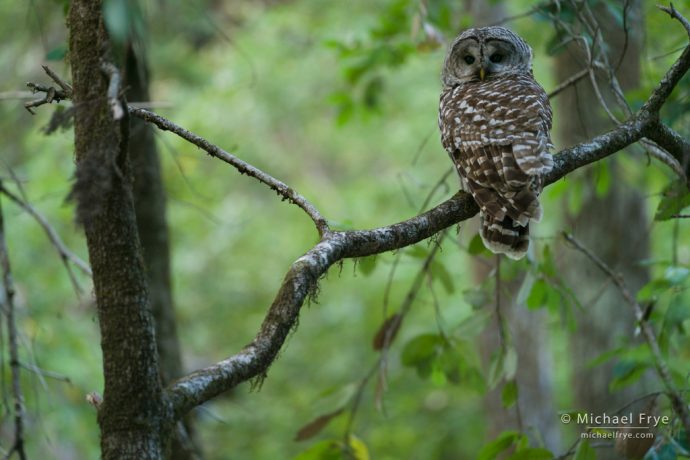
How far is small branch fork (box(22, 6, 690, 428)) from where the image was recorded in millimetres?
1865

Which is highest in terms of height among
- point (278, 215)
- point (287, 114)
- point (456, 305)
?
point (287, 114)

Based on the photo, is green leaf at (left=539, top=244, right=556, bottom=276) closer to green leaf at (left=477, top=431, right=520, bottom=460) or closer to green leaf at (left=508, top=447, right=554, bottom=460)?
green leaf at (left=477, top=431, right=520, bottom=460)

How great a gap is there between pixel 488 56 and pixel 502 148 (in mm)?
1319


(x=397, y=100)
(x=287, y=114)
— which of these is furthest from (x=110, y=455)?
(x=287, y=114)

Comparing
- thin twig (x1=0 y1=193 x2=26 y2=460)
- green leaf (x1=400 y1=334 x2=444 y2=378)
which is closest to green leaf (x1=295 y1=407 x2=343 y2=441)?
green leaf (x1=400 y1=334 x2=444 y2=378)

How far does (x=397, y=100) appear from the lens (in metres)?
12.1

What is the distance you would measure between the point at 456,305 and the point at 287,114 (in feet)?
17.0

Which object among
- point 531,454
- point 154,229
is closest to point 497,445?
point 531,454

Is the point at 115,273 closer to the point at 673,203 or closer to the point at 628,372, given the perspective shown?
the point at 673,203

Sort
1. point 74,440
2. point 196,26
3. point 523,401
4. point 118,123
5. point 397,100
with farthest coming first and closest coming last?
point 397,100, point 196,26, point 523,401, point 74,440, point 118,123

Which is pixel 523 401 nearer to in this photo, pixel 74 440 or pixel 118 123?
pixel 74 440

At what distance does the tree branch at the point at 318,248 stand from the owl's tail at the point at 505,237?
0.55ft

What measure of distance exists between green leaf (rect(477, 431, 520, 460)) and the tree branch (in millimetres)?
976

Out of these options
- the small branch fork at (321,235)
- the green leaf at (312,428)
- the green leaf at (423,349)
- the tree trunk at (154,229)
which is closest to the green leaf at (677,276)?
the small branch fork at (321,235)
